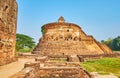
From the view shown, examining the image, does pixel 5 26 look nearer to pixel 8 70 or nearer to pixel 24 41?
pixel 8 70

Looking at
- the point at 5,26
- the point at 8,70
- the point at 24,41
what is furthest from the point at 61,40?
the point at 24,41

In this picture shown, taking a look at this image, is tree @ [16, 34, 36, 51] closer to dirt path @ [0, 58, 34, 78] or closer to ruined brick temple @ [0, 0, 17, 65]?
ruined brick temple @ [0, 0, 17, 65]

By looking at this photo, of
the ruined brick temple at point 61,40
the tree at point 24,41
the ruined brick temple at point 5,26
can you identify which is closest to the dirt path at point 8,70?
the ruined brick temple at point 5,26

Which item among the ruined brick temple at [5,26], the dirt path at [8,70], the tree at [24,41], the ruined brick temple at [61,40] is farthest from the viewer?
the tree at [24,41]

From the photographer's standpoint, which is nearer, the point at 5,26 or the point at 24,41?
the point at 5,26

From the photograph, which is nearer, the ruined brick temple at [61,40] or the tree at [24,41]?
the ruined brick temple at [61,40]

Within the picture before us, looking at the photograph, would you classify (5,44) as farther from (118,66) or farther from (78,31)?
(78,31)

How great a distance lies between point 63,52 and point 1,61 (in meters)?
13.3

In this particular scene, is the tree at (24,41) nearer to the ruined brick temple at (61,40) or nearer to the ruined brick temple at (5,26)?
the ruined brick temple at (61,40)

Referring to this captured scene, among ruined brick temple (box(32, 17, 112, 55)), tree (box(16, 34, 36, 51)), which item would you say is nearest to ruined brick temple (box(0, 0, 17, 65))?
ruined brick temple (box(32, 17, 112, 55))

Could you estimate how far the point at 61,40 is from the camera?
79.8ft

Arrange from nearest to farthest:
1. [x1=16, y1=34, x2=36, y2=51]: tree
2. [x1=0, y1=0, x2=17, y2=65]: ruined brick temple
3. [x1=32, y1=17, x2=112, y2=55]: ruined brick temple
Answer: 1. [x1=0, y1=0, x2=17, y2=65]: ruined brick temple
2. [x1=32, y1=17, x2=112, y2=55]: ruined brick temple
3. [x1=16, y1=34, x2=36, y2=51]: tree

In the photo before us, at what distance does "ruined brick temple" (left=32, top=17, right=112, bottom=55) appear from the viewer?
76.5 ft

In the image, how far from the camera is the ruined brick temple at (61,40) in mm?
23312
